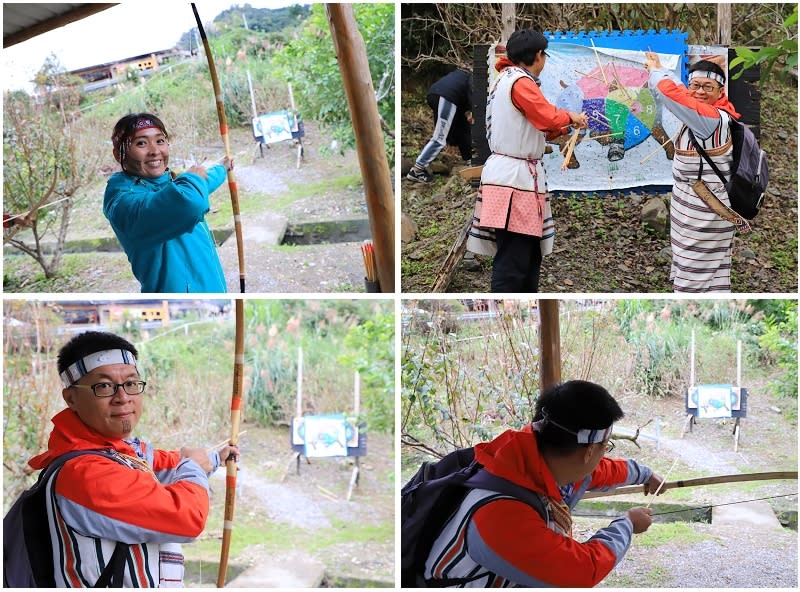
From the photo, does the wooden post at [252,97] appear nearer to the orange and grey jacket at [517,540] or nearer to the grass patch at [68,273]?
the grass patch at [68,273]

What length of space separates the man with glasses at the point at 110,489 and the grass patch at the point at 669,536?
5.64ft

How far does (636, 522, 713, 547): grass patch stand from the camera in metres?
2.98

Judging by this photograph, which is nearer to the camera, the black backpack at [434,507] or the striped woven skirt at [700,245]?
the black backpack at [434,507]

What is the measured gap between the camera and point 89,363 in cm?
192

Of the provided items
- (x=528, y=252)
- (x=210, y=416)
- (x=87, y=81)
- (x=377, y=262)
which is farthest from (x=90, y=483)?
(x=87, y=81)

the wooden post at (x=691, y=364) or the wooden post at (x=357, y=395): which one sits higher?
the wooden post at (x=691, y=364)

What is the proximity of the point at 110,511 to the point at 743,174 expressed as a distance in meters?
2.19

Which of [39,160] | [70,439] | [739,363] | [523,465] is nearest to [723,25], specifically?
[739,363]

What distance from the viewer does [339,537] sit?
13.7ft

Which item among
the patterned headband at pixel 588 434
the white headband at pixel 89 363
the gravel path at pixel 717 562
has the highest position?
the white headband at pixel 89 363

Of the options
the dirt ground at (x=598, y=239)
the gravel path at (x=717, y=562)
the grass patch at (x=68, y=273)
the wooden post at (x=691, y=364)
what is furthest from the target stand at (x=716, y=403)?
the grass patch at (x=68, y=273)

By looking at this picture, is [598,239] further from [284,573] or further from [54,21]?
[54,21]

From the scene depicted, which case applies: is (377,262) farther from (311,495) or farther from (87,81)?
(87,81)

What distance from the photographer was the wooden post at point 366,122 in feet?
8.15
